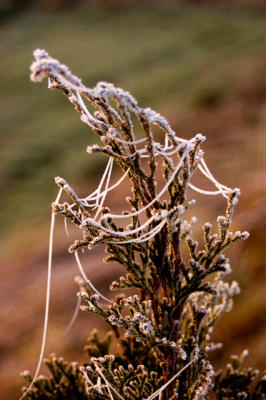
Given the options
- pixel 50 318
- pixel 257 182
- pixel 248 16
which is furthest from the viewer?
pixel 248 16

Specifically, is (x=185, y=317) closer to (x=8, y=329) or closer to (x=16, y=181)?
(x=8, y=329)

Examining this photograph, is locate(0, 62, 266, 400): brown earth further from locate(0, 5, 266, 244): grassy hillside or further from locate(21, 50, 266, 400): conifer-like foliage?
locate(0, 5, 266, 244): grassy hillside

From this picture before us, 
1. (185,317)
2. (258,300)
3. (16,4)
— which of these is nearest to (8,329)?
(258,300)

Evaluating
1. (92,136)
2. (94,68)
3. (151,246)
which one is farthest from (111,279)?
(94,68)

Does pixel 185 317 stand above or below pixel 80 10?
below

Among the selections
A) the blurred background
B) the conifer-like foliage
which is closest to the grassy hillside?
the blurred background

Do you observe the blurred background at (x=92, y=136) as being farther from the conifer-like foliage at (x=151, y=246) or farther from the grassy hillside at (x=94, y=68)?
the conifer-like foliage at (x=151, y=246)
